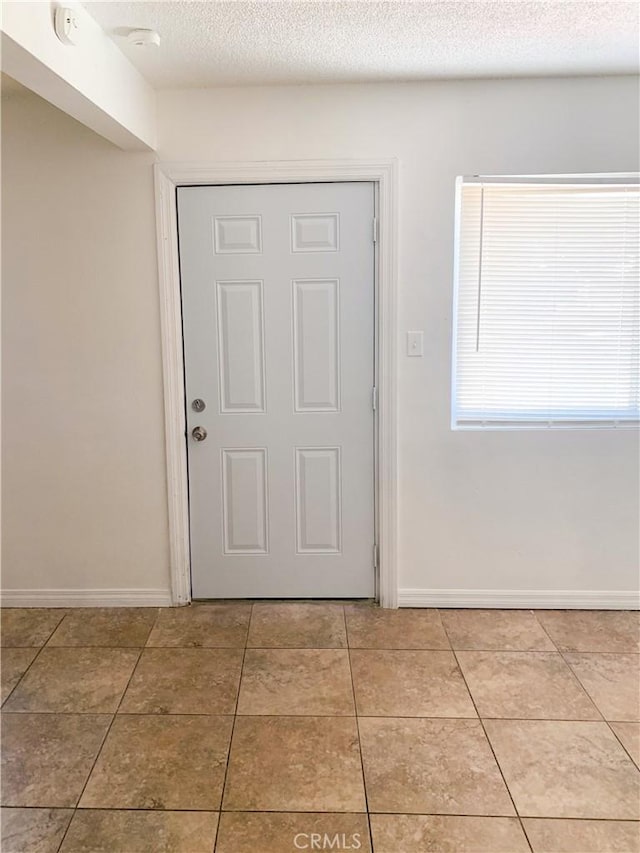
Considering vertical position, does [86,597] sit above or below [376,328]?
below

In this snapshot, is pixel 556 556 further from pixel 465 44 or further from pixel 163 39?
pixel 163 39

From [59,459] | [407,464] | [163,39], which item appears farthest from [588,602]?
[163,39]

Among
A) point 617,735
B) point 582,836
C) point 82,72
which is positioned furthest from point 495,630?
point 82,72

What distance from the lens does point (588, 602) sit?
3076 mm

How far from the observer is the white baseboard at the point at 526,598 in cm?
307

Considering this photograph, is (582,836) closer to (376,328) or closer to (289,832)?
(289,832)

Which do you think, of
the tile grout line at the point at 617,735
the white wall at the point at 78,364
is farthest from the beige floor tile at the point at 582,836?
the white wall at the point at 78,364

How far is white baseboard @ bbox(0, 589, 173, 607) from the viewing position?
314 centimetres

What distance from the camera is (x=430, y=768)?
200 cm

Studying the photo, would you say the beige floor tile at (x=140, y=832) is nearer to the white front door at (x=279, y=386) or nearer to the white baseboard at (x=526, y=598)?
the white front door at (x=279, y=386)

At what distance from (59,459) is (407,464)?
1.66 meters

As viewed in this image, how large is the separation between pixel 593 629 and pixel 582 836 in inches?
50.0

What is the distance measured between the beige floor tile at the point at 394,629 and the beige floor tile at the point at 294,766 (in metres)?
0.57

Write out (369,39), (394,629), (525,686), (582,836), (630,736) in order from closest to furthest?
(582,836), (630,736), (369,39), (525,686), (394,629)
